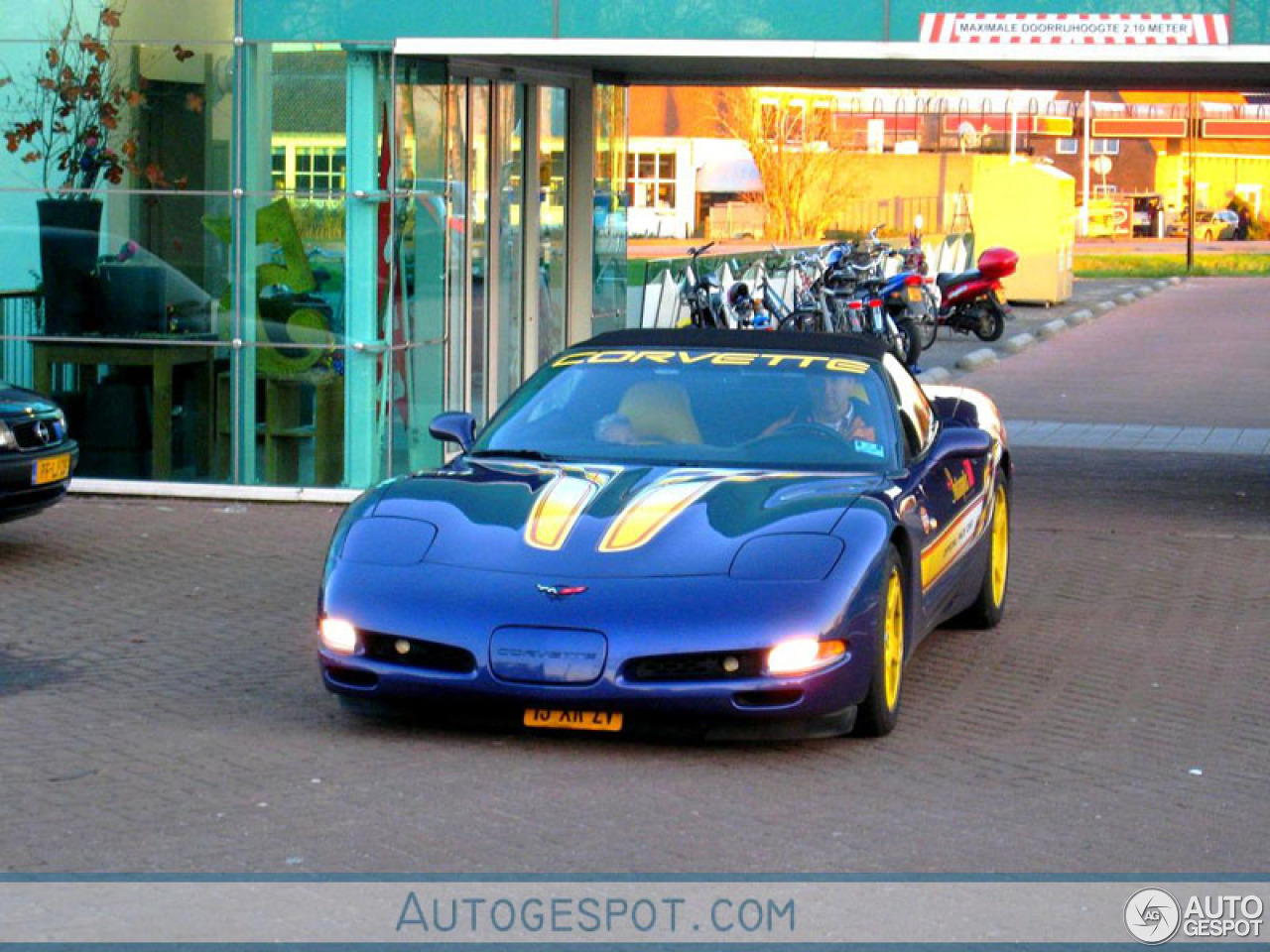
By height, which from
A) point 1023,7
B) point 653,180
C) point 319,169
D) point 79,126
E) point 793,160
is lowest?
point 319,169

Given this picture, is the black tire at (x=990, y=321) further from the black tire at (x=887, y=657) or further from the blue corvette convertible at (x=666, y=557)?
the black tire at (x=887, y=657)

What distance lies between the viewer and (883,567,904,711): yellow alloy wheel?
7125 millimetres

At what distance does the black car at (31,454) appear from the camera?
34.2 ft

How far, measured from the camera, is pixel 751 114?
162 feet

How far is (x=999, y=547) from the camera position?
9.69m

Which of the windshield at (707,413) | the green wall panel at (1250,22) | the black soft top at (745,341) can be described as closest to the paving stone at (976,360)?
the green wall panel at (1250,22)

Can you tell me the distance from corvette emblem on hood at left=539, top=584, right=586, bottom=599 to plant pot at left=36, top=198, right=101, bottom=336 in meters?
7.33

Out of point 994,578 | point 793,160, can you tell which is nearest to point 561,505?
point 994,578

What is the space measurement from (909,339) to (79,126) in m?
13.0

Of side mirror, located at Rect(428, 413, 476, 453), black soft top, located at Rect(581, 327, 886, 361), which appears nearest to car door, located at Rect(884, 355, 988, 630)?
black soft top, located at Rect(581, 327, 886, 361)

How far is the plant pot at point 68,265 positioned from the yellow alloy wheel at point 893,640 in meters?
7.47

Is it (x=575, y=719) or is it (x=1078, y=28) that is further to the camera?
(x=1078, y=28)

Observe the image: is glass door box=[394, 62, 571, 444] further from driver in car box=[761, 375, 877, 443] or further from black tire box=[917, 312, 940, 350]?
black tire box=[917, 312, 940, 350]

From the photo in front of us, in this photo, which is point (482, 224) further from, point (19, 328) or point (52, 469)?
point (52, 469)
